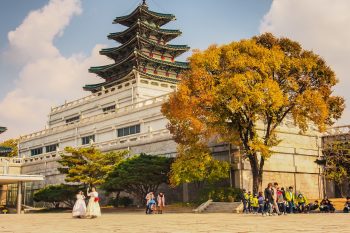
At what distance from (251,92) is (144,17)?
146 feet

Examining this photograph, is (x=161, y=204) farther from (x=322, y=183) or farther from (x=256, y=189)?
(x=322, y=183)

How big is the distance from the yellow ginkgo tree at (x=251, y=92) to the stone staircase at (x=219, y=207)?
67.9 inches

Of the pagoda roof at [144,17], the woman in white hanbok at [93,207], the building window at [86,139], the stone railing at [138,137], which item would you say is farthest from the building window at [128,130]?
the woman in white hanbok at [93,207]

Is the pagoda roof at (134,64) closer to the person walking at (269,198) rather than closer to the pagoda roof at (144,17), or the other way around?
the pagoda roof at (144,17)

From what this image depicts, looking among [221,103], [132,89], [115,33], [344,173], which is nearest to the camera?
[221,103]

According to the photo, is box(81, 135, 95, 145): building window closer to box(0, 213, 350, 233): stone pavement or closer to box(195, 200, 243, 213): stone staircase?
box(195, 200, 243, 213): stone staircase

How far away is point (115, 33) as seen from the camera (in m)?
67.5

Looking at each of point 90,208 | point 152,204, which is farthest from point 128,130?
point 90,208

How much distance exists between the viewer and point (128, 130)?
4834 centimetres

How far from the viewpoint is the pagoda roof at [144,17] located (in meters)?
65.6

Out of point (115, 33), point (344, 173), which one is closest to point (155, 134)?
point (344, 173)

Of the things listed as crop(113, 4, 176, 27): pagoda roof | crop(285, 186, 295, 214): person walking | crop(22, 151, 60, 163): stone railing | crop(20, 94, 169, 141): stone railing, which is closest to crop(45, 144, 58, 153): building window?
crop(20, 94, 169, 141): stone railing

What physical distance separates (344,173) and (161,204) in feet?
48.4

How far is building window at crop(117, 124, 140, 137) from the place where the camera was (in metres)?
47.4
